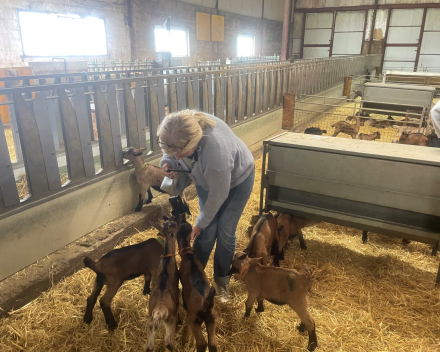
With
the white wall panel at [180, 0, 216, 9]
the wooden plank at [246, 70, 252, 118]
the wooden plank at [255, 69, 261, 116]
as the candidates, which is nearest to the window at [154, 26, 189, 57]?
the white wall panel at [180, 0, 216, 9]

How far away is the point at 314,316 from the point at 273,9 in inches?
769

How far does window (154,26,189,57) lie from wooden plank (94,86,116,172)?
9.35 m

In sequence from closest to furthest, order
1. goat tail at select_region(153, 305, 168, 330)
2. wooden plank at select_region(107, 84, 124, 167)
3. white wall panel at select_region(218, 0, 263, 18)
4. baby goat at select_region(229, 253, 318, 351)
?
goat tail at select_region(153, 305, 168, 330)
baby goat at select_region(229, 253, 318, 351)
wooden plank at select_region(107, 84, 124, 167)
white wall panel at select_region(218, 0, 263, 18)

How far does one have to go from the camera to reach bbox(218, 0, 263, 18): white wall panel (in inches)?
600

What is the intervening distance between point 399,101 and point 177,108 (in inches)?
243

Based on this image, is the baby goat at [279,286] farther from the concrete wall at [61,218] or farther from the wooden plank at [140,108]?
the wooden plank at [140,108]

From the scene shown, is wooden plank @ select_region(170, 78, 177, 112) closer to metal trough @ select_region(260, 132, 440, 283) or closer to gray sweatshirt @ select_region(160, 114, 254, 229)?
metal trough @ select_region(260, 132, 440, 283)

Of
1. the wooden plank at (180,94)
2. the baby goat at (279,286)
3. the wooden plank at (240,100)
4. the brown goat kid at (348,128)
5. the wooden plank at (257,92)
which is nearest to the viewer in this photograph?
the baby goat at (279,286)

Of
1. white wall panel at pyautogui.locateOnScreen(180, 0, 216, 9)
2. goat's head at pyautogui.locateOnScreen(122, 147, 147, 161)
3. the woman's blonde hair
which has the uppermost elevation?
white wall panel at pyautogui.locateOnScreen(180, 0, 216, 9)

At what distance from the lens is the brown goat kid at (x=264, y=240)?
2.92 m

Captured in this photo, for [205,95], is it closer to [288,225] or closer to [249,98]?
[249,98]

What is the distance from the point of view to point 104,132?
3.54 m

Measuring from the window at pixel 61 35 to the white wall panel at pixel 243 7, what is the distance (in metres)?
6.87

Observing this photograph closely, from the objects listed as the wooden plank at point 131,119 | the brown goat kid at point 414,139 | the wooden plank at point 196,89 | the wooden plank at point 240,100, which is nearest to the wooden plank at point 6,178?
the wooden plank at point 131,119
